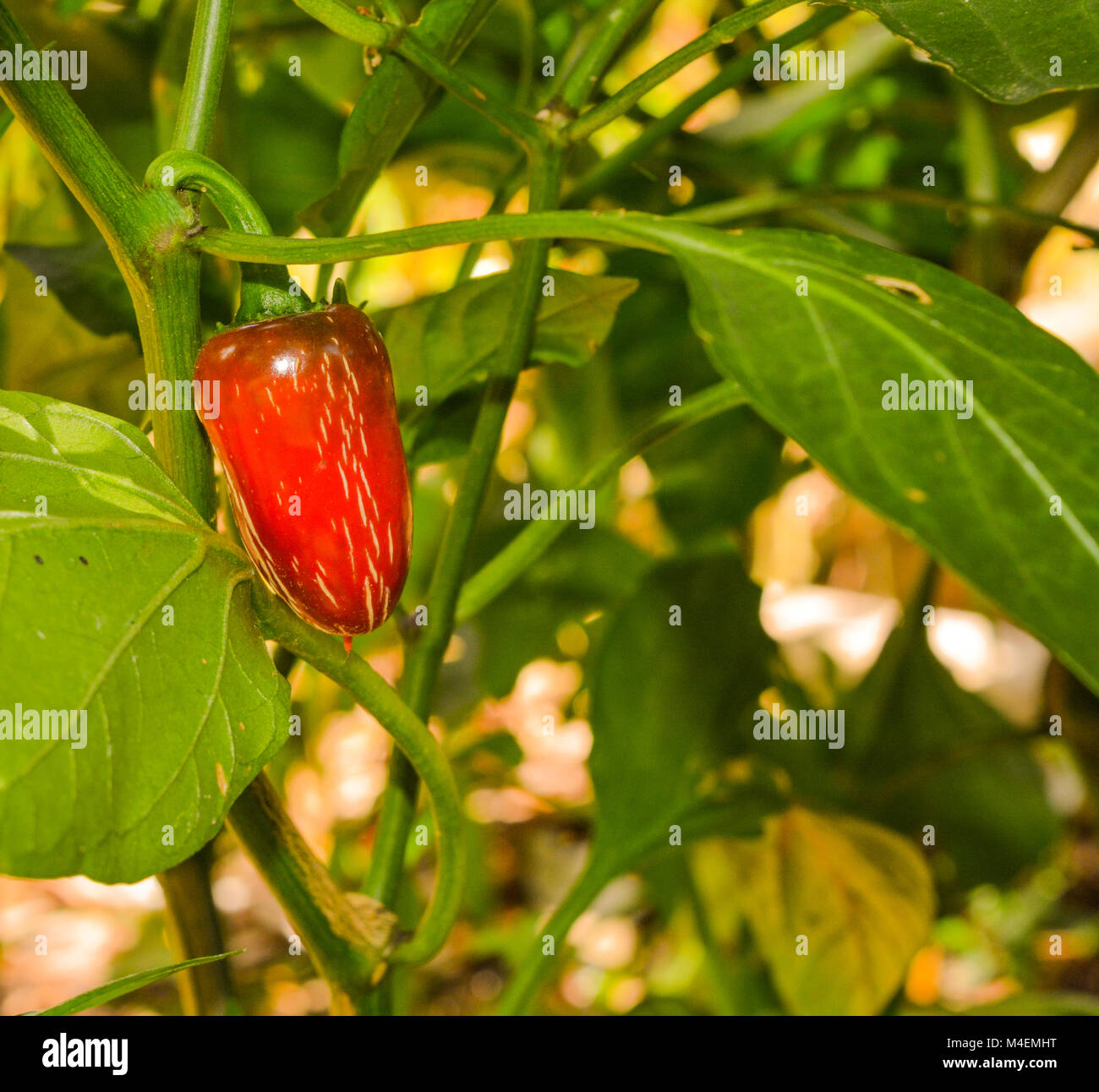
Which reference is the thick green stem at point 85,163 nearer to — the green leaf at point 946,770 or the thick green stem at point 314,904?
the thick green stem at point 314,904

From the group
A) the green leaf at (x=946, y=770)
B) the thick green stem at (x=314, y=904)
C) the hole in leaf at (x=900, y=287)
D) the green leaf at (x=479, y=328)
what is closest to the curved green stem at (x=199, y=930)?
the thick green stem at (x=314, y=904)

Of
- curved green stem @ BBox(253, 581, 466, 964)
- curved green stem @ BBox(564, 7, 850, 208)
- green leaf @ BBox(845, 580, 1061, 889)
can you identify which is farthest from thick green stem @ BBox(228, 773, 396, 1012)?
green leaf @ BBox(845, 580, 1061, 889)

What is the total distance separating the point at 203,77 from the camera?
0.87 ft

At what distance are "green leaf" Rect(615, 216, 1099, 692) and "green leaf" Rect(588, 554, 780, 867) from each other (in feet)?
1.12

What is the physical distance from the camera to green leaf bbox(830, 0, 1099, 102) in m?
0.28

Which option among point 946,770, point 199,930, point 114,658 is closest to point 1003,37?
point 114,658

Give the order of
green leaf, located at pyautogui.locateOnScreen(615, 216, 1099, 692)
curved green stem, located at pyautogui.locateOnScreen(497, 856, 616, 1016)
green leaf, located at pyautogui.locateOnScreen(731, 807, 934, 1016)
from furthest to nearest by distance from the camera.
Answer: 1. green leaf, located at pyautogui.locateOnScreen(731, 807, 934, 1016)
2. curved green stem, located at pyautogui.locateOnScreen(497, 856, 616, 1016)
3. green leaf, located at pyautogui.locateOnScreen(615, 216, 1099, 692)

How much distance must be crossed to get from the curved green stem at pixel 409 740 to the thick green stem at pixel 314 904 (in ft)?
0.04

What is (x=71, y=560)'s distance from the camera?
0.77ft

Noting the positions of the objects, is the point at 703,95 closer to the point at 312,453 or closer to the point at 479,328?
the point at 479,328

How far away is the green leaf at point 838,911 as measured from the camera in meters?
0.58

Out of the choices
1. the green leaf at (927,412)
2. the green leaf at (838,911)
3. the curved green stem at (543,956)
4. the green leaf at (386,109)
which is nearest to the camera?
the green leaf at (927,412)

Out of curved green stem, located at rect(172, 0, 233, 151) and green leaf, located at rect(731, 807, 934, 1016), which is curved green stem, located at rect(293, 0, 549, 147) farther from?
green leaf, located at rect(731, 807, 934, 1016)
